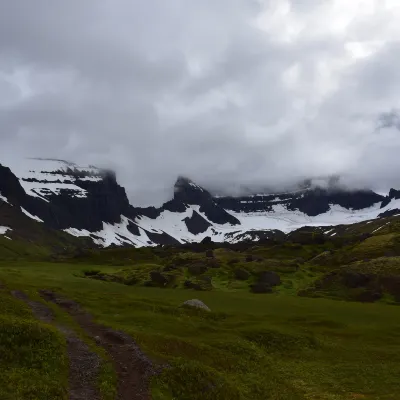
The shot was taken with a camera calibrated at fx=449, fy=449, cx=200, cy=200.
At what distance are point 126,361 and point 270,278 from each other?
85.8 meters

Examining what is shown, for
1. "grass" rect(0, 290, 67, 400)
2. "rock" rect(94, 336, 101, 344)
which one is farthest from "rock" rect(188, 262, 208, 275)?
"grass" rect(0, 290, 67, 400)

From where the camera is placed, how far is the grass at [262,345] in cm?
3853

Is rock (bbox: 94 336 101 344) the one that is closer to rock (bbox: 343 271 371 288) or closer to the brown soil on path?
the brown soil on path

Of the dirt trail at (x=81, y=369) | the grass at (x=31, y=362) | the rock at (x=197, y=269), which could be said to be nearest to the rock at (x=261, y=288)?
the rock at (x=197, y=269)

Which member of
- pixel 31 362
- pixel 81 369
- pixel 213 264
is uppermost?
pixel 31 362

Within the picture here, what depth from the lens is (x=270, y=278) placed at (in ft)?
398

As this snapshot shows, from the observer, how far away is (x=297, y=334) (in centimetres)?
6291

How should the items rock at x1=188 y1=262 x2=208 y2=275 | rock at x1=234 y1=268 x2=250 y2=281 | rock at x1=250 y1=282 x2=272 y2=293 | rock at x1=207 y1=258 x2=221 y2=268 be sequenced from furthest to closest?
rock at x1=207 y1=258 x2=221 y2=268, rock at x1=188 y1=262 x2=208 y2=275, rock at x1=234 y1=268 x2=250 y2=281, rock at x1=250 y1=282 x2=272 y2=293

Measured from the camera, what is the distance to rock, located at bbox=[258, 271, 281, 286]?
4699 inches

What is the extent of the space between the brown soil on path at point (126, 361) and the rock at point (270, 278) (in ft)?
225

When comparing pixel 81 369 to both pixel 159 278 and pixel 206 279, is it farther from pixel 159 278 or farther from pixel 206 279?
pixel 206 279

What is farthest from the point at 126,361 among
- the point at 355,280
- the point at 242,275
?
the point at 242,275

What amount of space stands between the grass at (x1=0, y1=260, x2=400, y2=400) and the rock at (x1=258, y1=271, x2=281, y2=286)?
22099 millimetres

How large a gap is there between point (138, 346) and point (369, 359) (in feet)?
98.2
